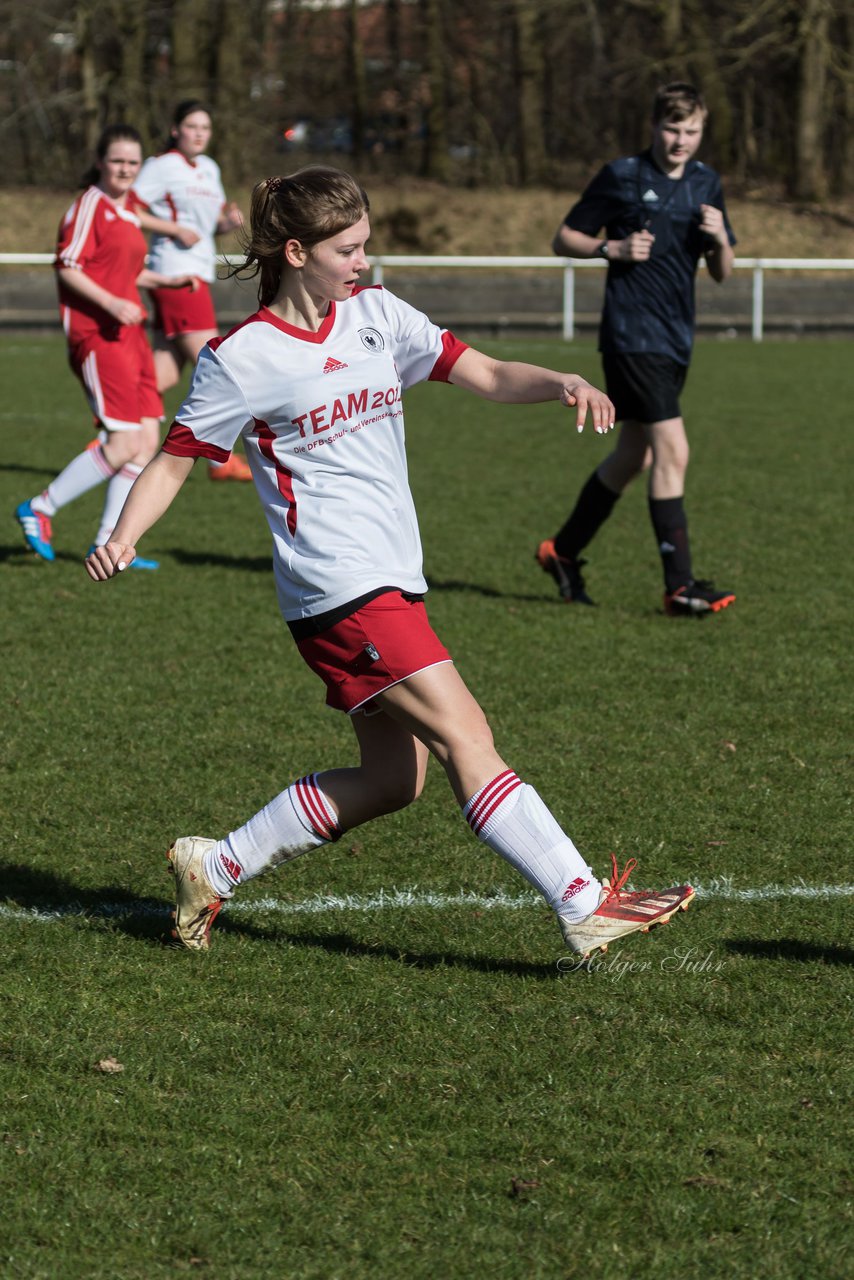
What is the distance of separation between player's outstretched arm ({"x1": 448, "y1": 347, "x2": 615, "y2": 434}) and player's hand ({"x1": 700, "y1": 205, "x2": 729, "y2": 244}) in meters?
3.67

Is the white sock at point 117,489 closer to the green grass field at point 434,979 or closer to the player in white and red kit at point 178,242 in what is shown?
the green grass field at point 434,979

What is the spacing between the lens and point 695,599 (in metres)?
7.47

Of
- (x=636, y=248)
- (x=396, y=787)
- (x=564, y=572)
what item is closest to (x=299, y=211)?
(x=396, y=787)

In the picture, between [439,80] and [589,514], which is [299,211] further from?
[439,80]

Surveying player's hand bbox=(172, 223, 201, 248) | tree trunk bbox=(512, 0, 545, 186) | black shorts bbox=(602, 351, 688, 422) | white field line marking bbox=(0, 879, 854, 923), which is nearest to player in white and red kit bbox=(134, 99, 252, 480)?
player's hand bbox=(172, 223, 201, 248)

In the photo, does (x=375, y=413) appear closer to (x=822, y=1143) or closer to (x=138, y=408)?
(x=822, y=1143)

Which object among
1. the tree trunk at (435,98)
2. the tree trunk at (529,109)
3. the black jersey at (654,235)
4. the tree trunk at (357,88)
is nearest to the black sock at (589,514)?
the black jersey at (654,235)

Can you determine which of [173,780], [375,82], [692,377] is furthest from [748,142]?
[173,780]

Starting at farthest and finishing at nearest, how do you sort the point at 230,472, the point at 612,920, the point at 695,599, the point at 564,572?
the point at 230,472 < the point at 564,572 < the point at 695,599 < the point at 612,920

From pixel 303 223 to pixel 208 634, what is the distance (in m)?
3.88

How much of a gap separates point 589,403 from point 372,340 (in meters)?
0.52

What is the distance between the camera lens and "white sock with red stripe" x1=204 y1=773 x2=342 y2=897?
152 inches

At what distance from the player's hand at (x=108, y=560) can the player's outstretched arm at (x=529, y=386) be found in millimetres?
825

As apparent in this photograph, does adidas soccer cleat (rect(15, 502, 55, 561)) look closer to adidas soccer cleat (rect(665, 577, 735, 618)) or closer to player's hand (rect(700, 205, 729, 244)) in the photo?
adidas soccer cleat (rect(665, 577, 735, 618))
